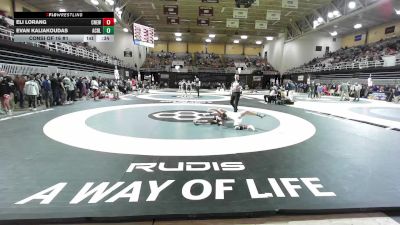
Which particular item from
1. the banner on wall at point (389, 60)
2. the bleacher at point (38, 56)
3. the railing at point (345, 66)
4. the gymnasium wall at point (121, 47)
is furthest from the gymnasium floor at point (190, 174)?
the gymnasium wall at point (121, 47)

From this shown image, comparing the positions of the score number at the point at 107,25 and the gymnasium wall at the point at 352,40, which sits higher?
the gymnasium wall at the point at 352,40

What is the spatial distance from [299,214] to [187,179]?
5.05 feet

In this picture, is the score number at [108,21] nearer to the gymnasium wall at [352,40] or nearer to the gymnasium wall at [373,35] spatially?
the gymnasium wall at [373,35]

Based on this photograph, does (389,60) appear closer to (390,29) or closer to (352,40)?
(390,29)

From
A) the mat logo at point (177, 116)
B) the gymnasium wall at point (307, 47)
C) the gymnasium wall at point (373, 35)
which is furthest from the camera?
the gymnasium wall at point (307, 47)

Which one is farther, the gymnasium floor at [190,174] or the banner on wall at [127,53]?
the banner on wall at [127,53]

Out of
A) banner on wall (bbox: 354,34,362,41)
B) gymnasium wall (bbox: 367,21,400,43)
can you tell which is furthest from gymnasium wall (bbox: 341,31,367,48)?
gymnasium wall (bbox: 367,21,400,43)

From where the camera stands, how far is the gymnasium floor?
2.82 m

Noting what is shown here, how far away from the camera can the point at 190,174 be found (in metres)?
3.81
